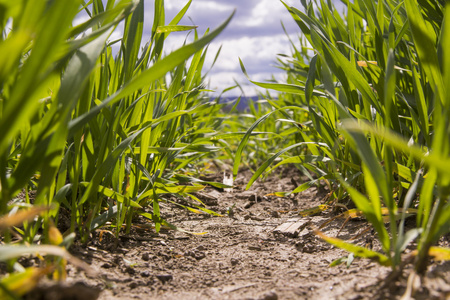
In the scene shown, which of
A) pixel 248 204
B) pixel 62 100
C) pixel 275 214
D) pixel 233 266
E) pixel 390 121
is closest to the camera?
pixel 62 100

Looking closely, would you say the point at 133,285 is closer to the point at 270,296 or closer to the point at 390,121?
the point at 270,296

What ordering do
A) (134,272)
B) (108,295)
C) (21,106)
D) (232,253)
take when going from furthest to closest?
(232,253) < (134,272) < (108,295) < (21,106)

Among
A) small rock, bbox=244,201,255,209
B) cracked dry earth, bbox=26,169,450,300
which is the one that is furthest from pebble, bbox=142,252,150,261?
small rock, bbox=244,201,255,209

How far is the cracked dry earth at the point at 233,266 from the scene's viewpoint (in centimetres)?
64

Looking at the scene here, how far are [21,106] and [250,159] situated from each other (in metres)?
2.40

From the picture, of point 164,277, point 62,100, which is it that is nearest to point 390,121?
point 164,277

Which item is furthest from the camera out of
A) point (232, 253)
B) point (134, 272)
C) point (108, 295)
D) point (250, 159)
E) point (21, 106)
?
point (250, 159)

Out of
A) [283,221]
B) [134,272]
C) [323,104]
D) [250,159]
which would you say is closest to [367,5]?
[323,104]

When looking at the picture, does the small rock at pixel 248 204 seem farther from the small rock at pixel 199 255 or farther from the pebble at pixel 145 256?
the pebble at pixel 145 256

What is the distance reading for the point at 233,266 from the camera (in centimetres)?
93

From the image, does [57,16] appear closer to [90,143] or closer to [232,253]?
[90,143]

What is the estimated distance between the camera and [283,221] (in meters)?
1.34

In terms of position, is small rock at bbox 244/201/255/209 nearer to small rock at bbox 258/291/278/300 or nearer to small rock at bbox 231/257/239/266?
small rock at bbox 231/257/239/266

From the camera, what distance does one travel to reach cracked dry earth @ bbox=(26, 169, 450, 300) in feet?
2.10
